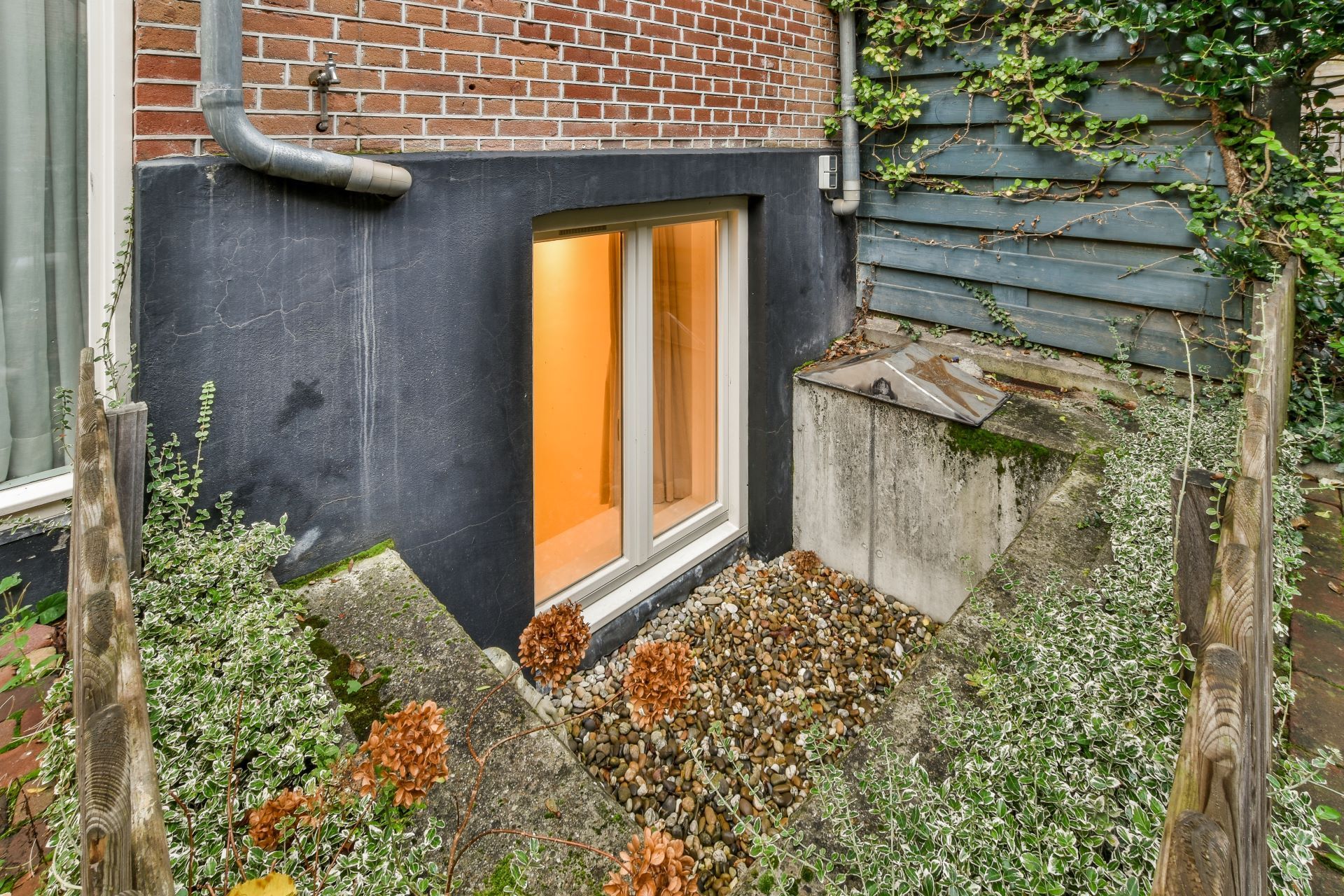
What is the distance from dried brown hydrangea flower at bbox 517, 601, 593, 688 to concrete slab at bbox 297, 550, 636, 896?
0.10 meters

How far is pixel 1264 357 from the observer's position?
199 centimetres

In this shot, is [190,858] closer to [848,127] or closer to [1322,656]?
[1322,656]

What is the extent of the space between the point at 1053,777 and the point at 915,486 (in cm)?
254

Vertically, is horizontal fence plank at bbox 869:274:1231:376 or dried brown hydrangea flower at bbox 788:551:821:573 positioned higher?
horizontal fence plank at bbox 869:274:1231:376

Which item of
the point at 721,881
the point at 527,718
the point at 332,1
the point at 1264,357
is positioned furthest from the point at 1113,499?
the point at 332,1

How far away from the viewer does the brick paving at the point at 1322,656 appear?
56.1 inches

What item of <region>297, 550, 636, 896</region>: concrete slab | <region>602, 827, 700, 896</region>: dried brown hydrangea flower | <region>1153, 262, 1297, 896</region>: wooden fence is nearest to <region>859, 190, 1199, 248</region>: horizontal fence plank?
<region>1153, 262, 1297, 896</region>: wooden fence

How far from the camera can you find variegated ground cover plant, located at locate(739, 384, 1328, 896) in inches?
40.8

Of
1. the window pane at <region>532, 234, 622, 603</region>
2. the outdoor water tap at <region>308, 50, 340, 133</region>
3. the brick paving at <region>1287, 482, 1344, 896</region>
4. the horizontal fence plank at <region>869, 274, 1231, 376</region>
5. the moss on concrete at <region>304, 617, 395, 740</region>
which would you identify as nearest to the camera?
the brick paving at <region>1287, 482, 1344, 896</region>

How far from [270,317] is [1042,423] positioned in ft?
10.6

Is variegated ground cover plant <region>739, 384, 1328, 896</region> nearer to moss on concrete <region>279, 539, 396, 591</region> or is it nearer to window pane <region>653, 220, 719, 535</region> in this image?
moss on concrete <region>279, 539, 396, 591</region>

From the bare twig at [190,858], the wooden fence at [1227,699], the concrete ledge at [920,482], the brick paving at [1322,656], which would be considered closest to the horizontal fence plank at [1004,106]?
the concrete ledge at [920,482]

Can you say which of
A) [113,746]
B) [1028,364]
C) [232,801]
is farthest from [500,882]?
[1028,364]

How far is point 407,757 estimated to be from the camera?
1068mm
